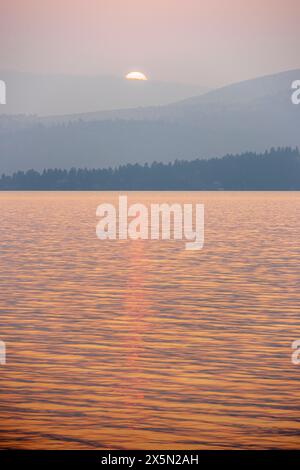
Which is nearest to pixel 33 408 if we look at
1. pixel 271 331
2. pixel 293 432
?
pixel 293 432

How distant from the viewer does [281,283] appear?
57375 mm

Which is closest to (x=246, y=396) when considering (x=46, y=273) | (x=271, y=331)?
(x=271, y=331)

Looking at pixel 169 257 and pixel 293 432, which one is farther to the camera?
pixel 169 257

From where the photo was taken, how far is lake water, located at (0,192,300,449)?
24422mm

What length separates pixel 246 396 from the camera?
91.0ft

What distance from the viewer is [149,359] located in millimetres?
32969

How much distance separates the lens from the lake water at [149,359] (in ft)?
80.1

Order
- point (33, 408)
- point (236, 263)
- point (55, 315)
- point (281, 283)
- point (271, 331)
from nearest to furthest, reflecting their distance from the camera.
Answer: point (33, 408) → point (271, 331) → point (55, 315) → point (281, 283) → point (236, 263)

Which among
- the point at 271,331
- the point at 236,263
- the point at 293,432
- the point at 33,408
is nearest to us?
the point at 293,432

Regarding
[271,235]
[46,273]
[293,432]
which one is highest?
[271,235]

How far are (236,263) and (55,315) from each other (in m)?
31.0

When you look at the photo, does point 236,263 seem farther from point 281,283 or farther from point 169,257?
point 281,283

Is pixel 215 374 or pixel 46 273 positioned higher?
pixel 46 273

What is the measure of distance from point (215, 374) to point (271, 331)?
872cm
